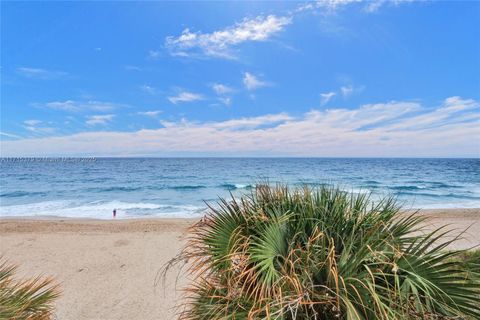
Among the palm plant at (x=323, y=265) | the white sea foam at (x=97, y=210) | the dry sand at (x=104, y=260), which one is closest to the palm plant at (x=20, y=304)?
the palm plant at (x=323, y=265)

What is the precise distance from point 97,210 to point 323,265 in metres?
20.0

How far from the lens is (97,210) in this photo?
19000mm

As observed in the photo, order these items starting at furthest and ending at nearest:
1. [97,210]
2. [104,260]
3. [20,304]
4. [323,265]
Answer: [97,210] → [104,260] → [20,304] → [323,265]

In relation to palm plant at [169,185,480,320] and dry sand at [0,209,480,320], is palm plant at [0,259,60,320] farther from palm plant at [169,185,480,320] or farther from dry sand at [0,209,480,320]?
dry sand at [0,209,480,320]

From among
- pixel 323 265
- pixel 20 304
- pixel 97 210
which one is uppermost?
pixel 323 265

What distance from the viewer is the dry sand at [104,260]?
224 inches

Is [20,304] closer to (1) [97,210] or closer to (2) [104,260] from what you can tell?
(2) [104,260]

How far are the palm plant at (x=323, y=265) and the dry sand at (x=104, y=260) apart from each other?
1.32 metres

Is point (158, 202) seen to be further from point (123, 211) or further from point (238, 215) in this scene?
point (238, 215)

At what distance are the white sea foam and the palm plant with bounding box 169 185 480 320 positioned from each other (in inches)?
555

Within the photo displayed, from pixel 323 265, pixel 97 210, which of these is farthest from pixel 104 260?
pixel 97 210

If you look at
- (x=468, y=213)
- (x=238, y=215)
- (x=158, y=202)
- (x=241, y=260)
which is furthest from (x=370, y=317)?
(x=158, y=202)

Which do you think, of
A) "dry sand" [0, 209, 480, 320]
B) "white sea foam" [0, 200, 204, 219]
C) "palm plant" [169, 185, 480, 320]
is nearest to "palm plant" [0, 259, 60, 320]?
"palm plant" [169, 185, 480, 320]

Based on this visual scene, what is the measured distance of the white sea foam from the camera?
1734 centimetres
